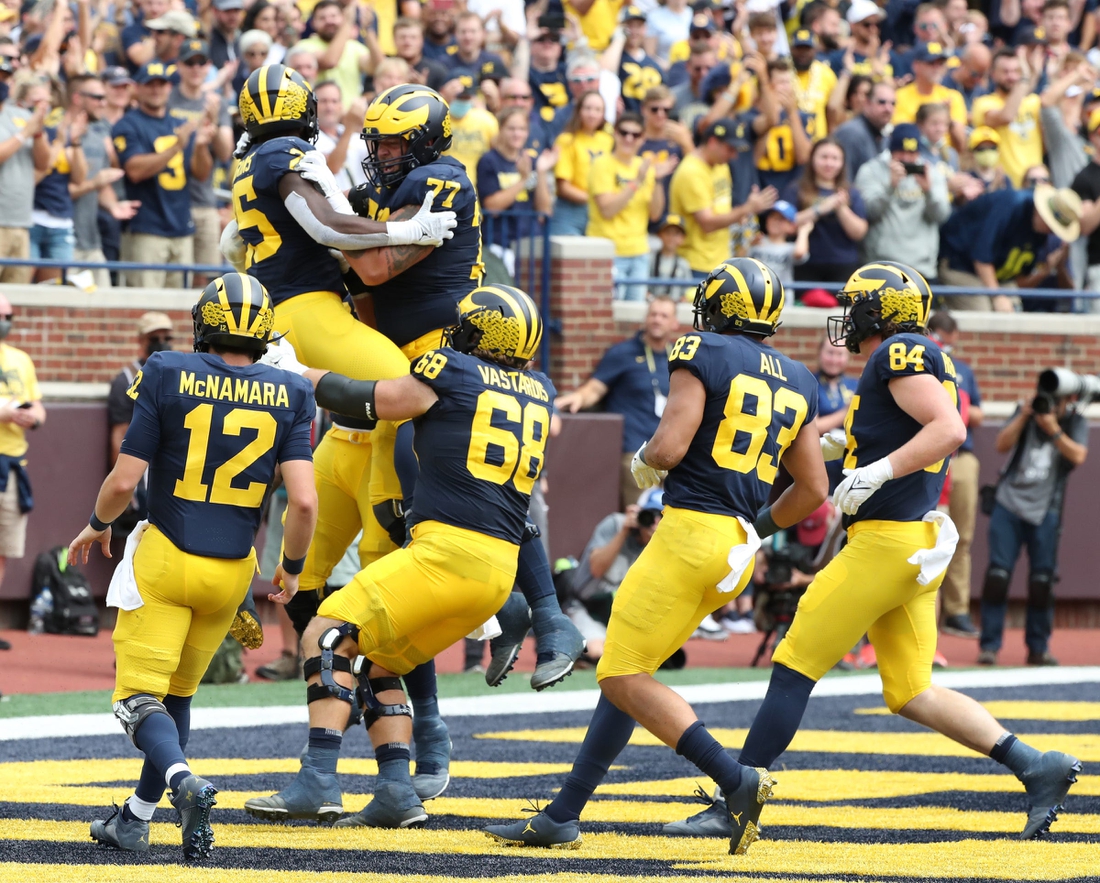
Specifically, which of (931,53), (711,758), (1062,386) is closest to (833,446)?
(711,758)

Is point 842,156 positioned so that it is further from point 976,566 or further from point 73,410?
point 73,410

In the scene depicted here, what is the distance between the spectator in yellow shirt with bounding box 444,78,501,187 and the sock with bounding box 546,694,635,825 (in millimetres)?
8189

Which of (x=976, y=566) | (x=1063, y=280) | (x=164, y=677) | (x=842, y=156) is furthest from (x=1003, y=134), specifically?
(x=164, y=677)

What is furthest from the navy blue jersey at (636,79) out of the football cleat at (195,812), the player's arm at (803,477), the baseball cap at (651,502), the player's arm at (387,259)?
the football cleat at (195,812)

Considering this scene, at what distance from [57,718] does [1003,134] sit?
1096 centimetres

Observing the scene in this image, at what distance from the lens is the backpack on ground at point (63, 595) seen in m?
12.3

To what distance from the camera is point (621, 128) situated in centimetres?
1430

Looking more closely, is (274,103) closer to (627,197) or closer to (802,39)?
(627,197)

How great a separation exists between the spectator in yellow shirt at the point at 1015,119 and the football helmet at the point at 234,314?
11910mm

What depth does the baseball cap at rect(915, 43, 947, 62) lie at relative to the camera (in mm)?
16297

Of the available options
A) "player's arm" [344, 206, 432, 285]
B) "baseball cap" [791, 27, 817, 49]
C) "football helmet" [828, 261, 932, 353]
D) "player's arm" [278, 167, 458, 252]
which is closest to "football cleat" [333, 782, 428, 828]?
"player's arm" [344, 206, 432, 285]

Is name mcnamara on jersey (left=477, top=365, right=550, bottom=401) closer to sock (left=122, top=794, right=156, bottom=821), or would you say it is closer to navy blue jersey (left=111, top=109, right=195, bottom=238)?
sock (left=122, top=794, right=156, bottom=821)

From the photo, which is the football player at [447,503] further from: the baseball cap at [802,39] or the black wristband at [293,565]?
the baseball cap at [802,39]

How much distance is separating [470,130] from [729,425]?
8.08 m
